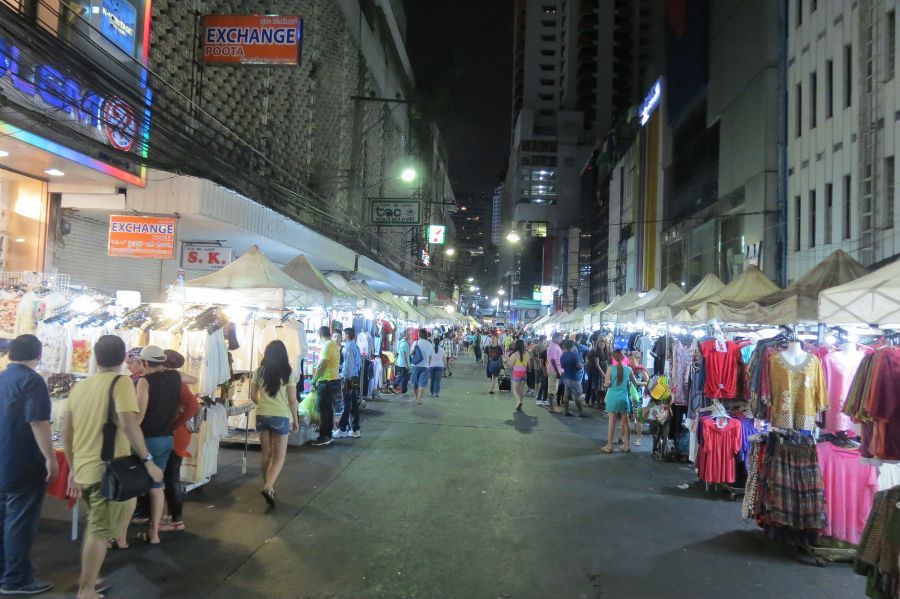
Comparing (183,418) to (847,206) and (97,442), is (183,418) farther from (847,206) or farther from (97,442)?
(847,206)

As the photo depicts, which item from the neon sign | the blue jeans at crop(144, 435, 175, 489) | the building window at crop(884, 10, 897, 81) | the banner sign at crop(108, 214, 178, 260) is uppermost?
the neon sign

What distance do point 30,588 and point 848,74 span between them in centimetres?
2130

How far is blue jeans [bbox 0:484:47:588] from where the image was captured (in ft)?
13.8

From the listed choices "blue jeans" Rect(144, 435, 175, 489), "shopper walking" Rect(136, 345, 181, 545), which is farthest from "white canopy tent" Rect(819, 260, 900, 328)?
"blue jeans" Rect(144, 435, 175, 489)

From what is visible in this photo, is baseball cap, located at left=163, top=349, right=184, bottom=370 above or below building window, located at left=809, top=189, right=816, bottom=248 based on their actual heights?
below

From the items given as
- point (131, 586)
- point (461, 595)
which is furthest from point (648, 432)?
point (131, 586)

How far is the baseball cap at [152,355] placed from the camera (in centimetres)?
523

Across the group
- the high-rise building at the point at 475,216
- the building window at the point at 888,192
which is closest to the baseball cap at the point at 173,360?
the building window at the point at 888,192

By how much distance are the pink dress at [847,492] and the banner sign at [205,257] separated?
11.6 m

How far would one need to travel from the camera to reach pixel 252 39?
11555mm

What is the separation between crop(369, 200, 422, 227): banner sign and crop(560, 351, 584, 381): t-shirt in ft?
31.7

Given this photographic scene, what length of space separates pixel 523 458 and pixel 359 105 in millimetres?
21283

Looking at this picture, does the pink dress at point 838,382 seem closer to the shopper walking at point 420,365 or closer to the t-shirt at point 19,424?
the t-shirt at point 19,424

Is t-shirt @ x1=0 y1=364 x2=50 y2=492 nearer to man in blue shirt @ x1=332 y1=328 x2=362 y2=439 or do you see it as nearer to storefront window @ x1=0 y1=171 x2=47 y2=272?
storefront window @ x1=0 y1=171 x2=47 y2=272
